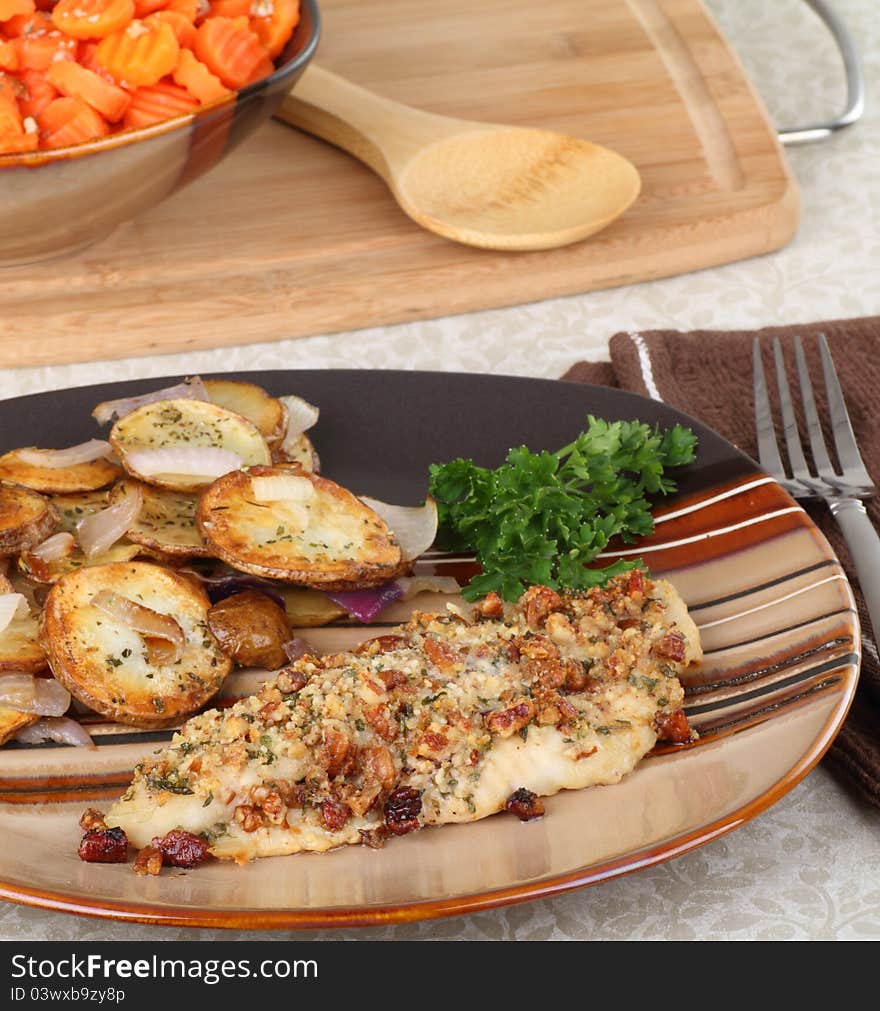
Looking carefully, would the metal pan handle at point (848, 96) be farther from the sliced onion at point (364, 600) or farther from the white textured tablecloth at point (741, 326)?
the sliced onion at point (364, 600)

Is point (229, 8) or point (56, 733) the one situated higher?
point (229, 8)

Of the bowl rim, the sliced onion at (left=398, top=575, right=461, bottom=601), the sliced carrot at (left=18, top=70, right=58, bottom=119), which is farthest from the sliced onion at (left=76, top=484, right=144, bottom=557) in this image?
the sliced carrot at (left=18, top=70, right=58, bottom=119)

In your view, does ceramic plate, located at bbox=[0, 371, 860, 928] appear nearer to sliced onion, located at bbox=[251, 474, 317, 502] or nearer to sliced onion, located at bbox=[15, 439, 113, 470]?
sliced onion, located at bbox=[15, 439, 113, 470]

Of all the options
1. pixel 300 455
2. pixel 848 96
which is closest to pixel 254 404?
pixel 300 455

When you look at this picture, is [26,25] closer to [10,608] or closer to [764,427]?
[10,608]

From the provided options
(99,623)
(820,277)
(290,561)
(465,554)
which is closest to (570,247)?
(820,277)
